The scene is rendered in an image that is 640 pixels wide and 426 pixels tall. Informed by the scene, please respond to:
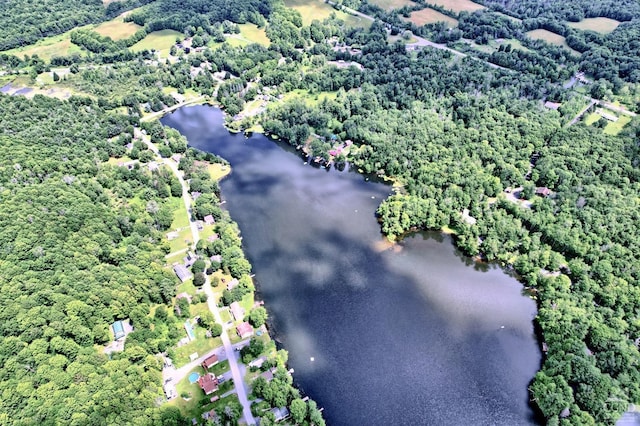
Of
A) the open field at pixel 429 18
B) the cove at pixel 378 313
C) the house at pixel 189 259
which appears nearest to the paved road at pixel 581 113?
the cove at pixel 378 313

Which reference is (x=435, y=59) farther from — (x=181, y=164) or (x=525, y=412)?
(x=525, y=412)

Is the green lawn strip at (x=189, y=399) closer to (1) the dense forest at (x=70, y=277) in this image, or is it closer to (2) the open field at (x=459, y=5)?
(1) the dense forest at (x=70, y=277)

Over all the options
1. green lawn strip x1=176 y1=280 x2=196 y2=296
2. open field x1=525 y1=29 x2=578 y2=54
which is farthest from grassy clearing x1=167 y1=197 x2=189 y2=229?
open field x1=525 y1=29 x2=578 y2=54

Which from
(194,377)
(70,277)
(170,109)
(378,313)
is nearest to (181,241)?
(70,277)

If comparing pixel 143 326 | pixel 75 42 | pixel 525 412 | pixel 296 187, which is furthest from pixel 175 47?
pixel 525 412

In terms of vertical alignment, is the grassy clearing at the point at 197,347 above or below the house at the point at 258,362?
below

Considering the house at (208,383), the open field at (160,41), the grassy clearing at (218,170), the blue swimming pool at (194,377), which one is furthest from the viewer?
the open field at (160,41)

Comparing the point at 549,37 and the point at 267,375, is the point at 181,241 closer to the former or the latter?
the point at 267,375
